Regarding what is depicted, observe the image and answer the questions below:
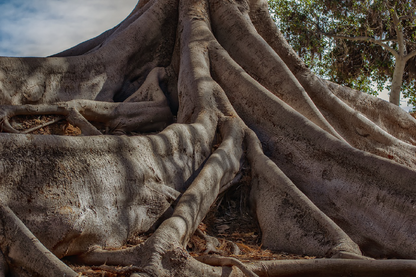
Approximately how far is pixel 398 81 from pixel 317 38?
2597mm

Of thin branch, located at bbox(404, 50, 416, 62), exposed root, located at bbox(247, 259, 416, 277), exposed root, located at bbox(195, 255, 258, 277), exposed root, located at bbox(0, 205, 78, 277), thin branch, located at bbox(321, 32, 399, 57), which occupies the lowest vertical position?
exposed root, located at bbox(0, 205, 78, 277)

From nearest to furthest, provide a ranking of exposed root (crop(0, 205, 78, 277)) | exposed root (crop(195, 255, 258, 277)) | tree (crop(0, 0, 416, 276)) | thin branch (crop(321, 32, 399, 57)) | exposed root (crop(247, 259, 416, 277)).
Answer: exposed root (crop(0, 205, 78, 277))
exposed root (crop(195, 255, 258, 277))
tree (crop(0, 0, 416, 276))
exposed root (crop(247, 259, 416, 277))
thin branch (crop(321, 32, 399, 57))

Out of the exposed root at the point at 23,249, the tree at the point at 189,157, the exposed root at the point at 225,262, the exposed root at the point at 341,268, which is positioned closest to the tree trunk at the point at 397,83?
the tree at the point at 189,157

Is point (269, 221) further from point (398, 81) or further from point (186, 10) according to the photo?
point (398, 81)

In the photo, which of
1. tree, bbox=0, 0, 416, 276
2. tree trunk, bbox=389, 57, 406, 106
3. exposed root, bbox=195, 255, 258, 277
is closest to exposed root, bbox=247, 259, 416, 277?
tree, bbox=0, 0, 416, 276

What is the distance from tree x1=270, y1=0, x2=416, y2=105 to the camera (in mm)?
12461

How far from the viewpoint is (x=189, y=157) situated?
4270 mm

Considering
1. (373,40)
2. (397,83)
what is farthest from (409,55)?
(373,40)

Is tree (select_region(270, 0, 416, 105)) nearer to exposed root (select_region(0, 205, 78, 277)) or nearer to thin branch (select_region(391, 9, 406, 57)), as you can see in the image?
thin branch (select_region(391, 9, 406, 57))

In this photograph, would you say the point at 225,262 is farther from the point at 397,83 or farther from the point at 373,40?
the point at 373,40

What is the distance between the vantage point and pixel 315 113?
559 cm

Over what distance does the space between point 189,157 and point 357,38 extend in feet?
33.0

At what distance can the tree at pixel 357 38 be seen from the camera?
1246cm

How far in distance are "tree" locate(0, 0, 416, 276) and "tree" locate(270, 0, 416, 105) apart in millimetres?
5881
